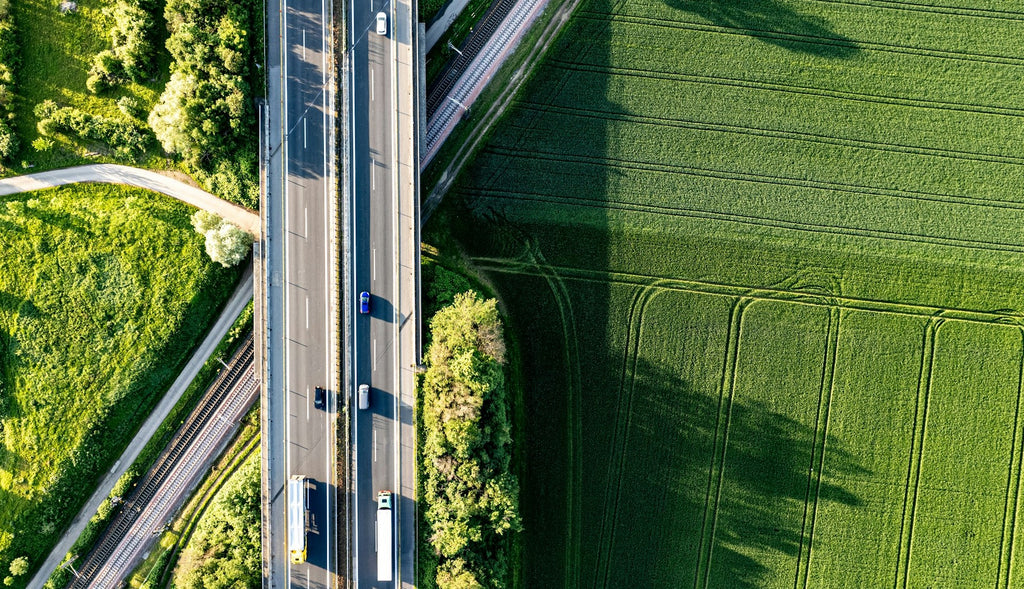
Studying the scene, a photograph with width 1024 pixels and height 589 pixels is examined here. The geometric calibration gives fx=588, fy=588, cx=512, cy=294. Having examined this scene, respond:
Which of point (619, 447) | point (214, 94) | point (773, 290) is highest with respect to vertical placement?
point (214, 94)

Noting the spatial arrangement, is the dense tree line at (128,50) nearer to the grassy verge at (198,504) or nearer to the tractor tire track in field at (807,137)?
the grassy verge at (198,504)

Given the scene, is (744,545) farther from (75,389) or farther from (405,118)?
(75,389)

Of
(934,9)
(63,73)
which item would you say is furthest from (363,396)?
(934,9)

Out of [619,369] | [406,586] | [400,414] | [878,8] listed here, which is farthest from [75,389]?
[878,8]

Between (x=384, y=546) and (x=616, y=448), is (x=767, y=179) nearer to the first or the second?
(x=616, y=448)

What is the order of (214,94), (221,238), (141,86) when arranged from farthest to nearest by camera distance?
(141,86) < (214,94) < (221,238)

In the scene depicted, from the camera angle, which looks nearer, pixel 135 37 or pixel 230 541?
pixel 230 541
